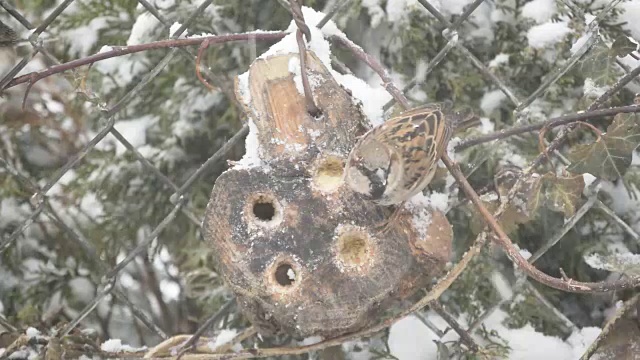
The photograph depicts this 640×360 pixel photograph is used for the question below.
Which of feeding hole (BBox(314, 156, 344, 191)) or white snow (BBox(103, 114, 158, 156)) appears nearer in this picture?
feeding hole (BBox(314, 156, 344, 191))

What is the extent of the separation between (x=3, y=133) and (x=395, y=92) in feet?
2.91

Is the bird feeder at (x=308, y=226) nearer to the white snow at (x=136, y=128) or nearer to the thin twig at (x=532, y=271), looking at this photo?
the thin twig at (x=532, y=271)

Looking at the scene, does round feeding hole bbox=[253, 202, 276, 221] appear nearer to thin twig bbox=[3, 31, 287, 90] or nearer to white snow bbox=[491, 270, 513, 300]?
thin twig bbox=[3, 31, 287, 90]

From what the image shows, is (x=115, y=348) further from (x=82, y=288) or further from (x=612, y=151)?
(x=612, y=151)

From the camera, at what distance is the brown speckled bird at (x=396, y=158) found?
27.3 inches

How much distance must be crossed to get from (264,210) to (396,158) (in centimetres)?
16

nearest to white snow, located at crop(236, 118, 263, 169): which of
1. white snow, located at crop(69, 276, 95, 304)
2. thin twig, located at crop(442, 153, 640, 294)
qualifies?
thin twig, located at crop(442, 153, 640, 294)

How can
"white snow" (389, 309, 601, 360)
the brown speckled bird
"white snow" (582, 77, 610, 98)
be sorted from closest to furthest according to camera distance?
the brown speckled bird → "white snow" (582, 77, 610, 98) → "white snow" (389, 309, 601, 360)

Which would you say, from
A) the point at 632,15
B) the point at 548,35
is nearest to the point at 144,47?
the point at 548,35

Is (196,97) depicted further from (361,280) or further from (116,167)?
(361,280)

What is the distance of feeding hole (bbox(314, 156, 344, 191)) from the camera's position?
2.42 feet

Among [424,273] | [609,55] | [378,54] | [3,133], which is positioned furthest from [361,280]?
[3,133]

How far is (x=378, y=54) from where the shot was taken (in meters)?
1.29

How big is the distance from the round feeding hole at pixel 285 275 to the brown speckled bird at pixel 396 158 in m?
0.11
